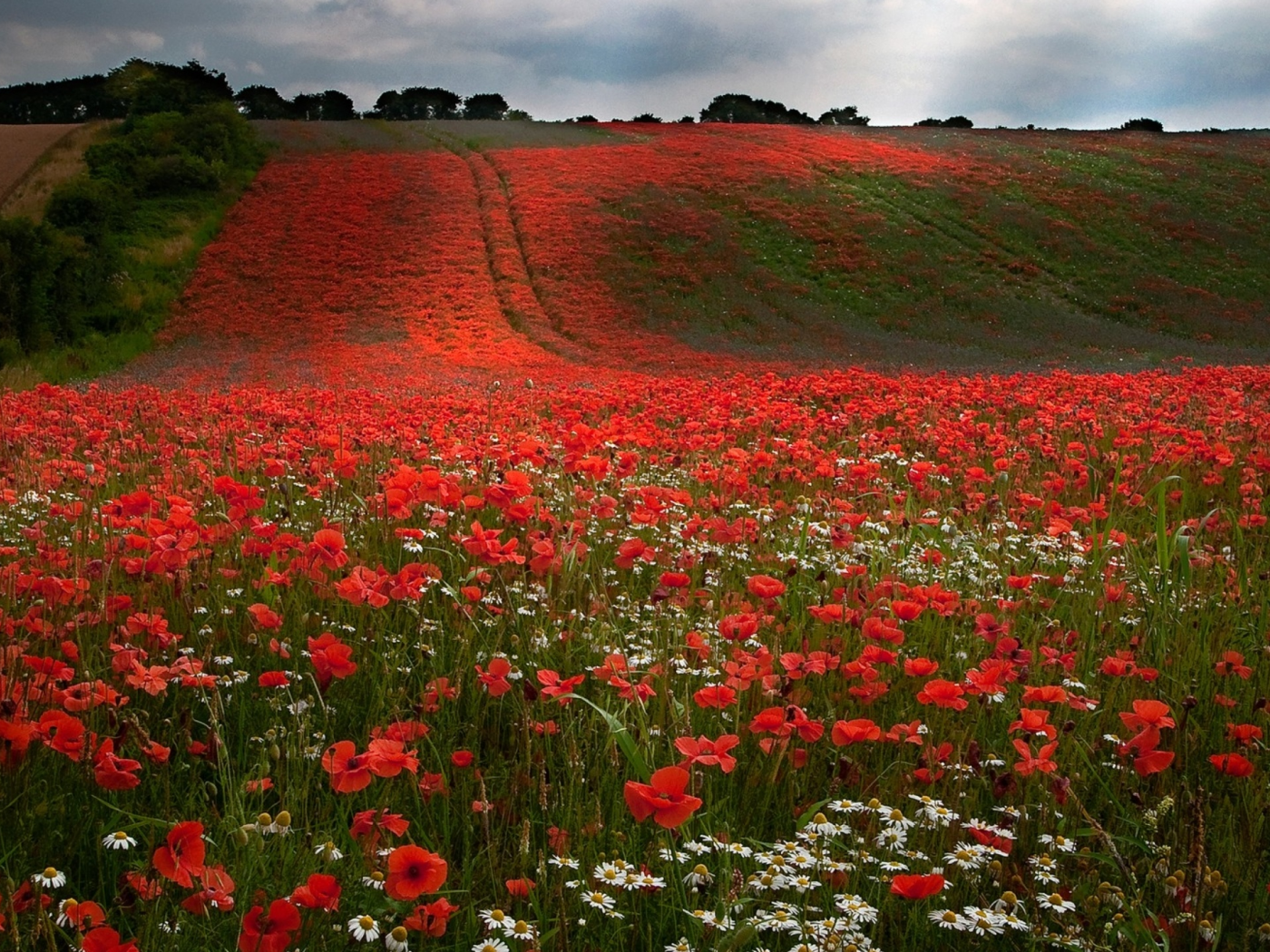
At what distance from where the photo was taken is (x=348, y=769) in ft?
6.38

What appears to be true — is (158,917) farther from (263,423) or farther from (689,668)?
(263,423)

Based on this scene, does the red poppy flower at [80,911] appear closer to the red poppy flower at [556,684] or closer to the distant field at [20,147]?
the red poppy flower at [556,684]

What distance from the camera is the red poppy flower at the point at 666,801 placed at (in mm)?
1723

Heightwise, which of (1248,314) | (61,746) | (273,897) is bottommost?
(273,897)

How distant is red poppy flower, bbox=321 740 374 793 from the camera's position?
1902 mm

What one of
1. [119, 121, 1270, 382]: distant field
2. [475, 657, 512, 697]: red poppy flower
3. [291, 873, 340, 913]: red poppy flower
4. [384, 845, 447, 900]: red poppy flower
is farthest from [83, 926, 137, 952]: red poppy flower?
[119, 121, 1270, 382]: distant field

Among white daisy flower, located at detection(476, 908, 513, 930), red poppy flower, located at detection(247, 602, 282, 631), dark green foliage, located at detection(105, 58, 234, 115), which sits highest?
dark green foliage, located at detection(105, 58, 234, 115)

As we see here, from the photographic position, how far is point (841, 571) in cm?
386

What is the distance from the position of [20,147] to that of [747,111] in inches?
1952

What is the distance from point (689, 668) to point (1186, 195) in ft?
143

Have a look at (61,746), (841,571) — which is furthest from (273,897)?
(841,571)

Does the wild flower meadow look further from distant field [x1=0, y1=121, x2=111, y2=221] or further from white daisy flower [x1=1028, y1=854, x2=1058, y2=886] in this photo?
distant field [x1=0, y1=121, x2=111, y2=221]

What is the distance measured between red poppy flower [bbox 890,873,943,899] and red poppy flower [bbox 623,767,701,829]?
38 centimetres

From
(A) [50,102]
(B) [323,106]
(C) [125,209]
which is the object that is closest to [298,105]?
(B) [323,106]
